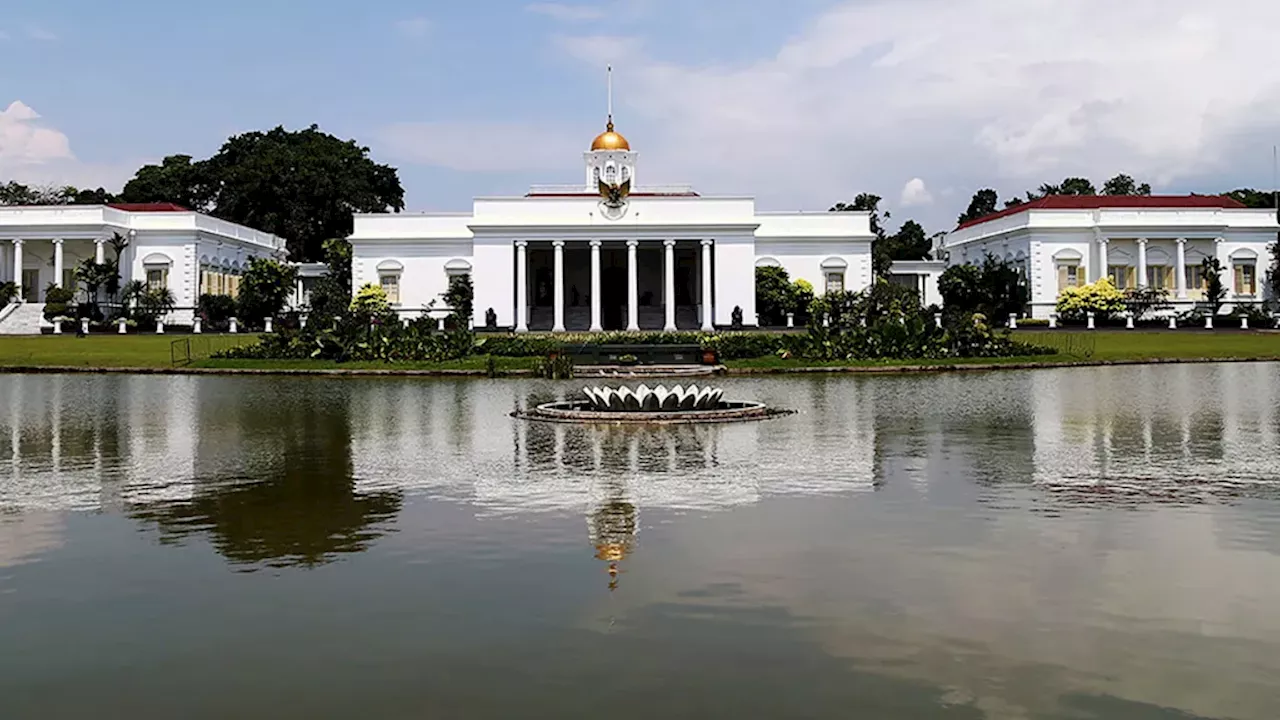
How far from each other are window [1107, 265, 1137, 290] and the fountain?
4843 centimetres

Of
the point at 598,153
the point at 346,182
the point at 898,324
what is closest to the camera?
the point at 898,324

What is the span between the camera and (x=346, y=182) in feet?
256

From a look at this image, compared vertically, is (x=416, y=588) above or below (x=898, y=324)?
below

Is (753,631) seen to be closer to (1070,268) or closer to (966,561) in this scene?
(966,561)

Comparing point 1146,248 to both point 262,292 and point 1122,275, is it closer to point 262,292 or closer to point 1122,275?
point 1122,275

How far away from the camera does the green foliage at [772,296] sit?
2240 inches

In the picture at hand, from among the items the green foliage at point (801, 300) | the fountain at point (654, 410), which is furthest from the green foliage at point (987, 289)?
the fountain at point (654, 410)

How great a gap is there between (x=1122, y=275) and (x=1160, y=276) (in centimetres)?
214

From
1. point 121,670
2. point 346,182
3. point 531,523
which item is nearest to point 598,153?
point 346,182

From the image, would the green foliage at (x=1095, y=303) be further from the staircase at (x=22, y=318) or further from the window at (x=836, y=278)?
the staircase at (x=22, y=318)

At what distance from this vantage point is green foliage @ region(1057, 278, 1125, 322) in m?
57.3

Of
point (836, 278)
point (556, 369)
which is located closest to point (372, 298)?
point (836, 278)

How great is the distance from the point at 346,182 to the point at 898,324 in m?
51.2

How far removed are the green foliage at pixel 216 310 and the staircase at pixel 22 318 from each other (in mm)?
6975
